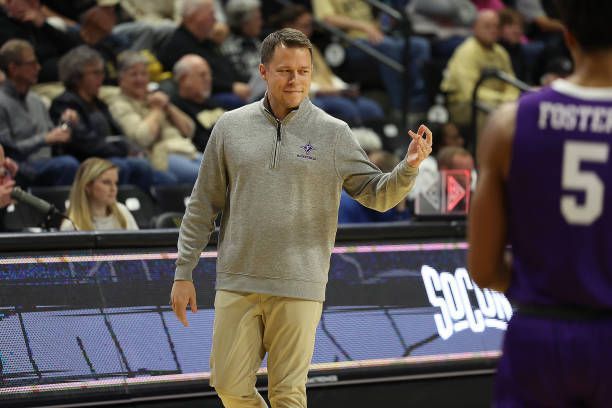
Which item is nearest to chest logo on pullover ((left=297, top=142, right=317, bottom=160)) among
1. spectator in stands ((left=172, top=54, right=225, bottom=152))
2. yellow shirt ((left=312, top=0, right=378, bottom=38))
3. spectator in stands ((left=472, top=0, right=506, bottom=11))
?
spectator in stands ((left=172, top=54, right=225, bottom=152))

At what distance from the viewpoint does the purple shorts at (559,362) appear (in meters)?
2.81

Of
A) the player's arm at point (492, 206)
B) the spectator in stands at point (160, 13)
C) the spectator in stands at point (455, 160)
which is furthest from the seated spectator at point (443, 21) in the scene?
the player's arm at point (492, 206)

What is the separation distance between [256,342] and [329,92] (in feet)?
19.2

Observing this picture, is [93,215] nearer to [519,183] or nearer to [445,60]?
[519,183]

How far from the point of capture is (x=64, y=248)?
225 inches

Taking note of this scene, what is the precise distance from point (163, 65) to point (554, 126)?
23.5 feet

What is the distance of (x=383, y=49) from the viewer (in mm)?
11344

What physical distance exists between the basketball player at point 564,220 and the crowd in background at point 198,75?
3.67 metres

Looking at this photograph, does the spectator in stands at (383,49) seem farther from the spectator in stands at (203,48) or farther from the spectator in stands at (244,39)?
Answer: the spectator in stands at (203,48)

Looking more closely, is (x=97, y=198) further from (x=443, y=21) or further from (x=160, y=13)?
(x=443, y=21)

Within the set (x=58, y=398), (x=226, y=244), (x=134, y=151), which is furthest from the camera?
(x=134, y=151)

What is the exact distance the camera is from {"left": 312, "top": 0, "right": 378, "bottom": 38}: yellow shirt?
1139 centimetres

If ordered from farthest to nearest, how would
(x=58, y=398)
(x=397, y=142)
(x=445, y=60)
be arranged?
1. (x=445, y=60)
2. (x=397, y=142)
3. (x=58, y=398)

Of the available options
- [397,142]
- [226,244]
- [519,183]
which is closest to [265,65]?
[226,244]
